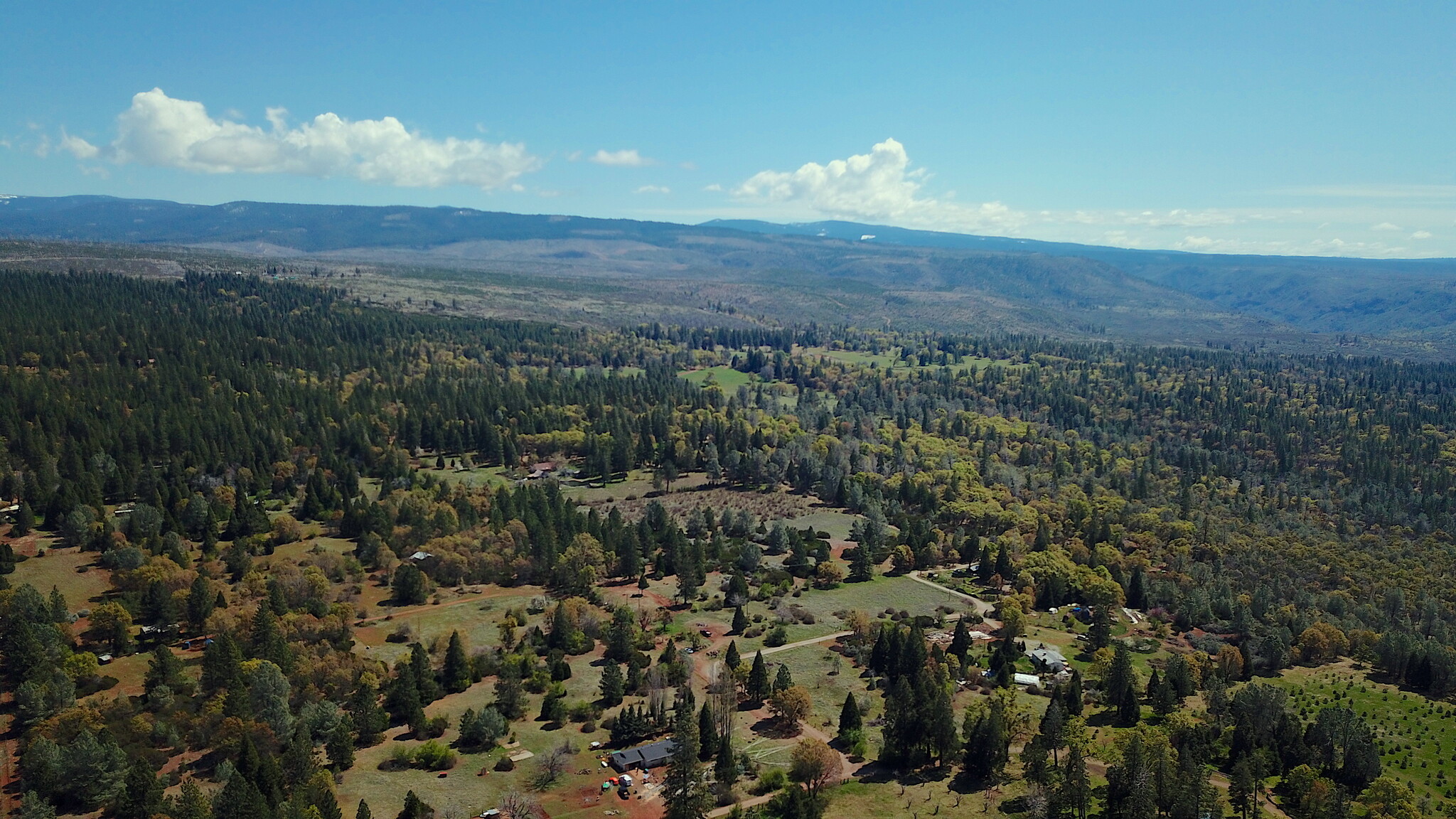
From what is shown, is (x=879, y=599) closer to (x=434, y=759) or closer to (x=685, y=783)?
(x=685, y=783)

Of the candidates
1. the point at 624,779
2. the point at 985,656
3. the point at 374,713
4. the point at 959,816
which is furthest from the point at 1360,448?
the point at 374,713

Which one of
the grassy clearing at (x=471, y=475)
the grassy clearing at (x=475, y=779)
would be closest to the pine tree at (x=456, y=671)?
the grassy clearing at (x=475, y=779)

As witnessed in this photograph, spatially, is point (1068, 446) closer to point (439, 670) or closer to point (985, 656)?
point (985, 656)

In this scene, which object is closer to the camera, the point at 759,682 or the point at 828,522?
the point at 759,682

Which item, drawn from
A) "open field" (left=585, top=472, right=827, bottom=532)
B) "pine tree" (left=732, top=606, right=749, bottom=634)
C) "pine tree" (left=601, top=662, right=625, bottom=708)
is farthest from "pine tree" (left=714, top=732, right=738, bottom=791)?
"open field" (left=585, top=472, right=827, bottom=532)

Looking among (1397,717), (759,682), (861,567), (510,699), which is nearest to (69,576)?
(510,699)

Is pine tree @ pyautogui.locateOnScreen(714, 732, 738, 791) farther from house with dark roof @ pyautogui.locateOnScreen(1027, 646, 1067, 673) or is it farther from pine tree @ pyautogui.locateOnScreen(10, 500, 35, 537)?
pine tree @ pyautogui.locateOnScreen(10, 500, 35, 537)
